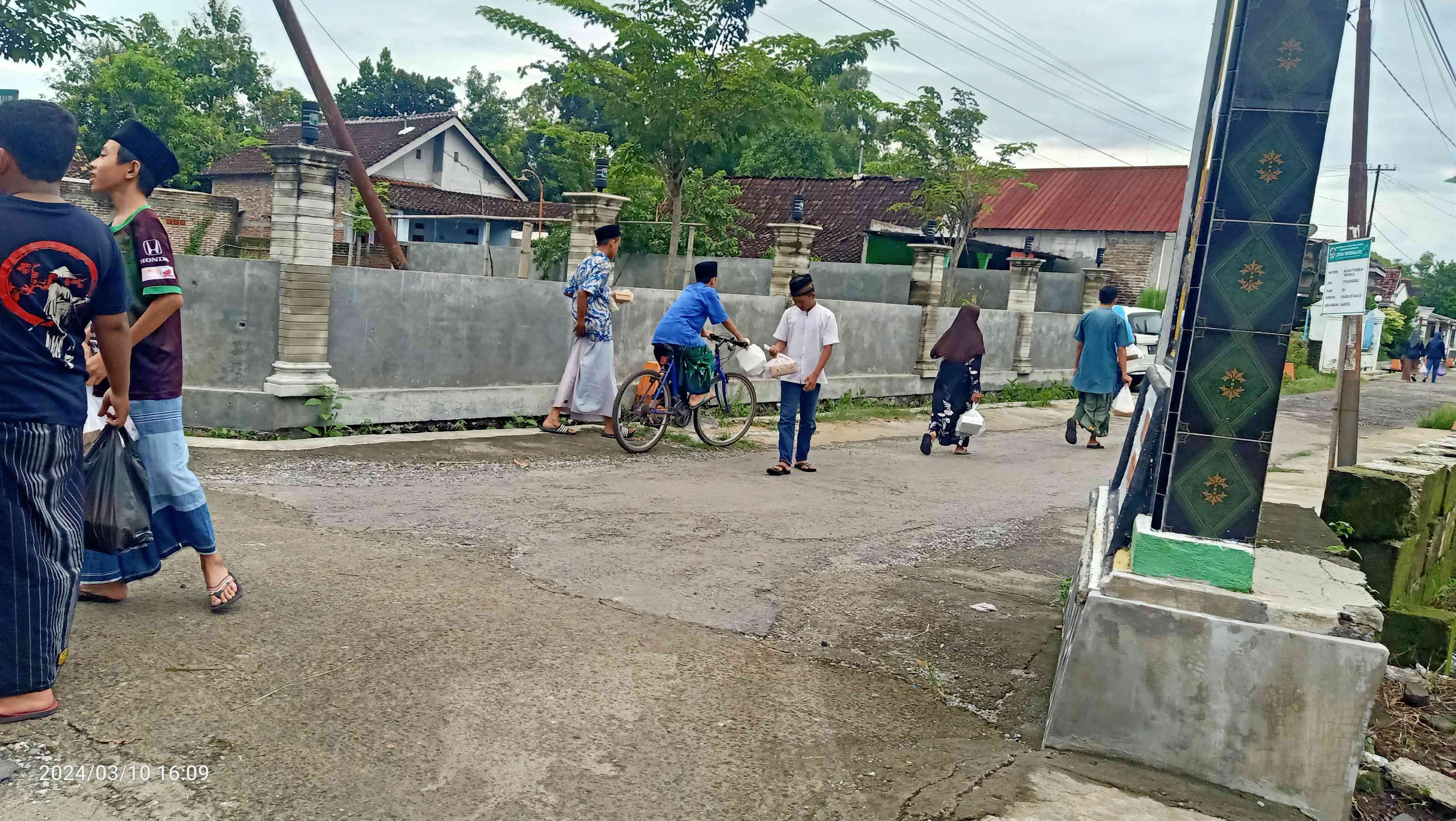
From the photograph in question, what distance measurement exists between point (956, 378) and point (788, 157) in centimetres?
3635

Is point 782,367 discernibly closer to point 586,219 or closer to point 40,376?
point 586,219

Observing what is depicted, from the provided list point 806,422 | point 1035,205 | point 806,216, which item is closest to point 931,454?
point 806,422

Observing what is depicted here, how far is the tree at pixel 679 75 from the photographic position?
17156 millimetres

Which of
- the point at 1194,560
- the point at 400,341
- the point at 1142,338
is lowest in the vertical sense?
the point at 1194,560

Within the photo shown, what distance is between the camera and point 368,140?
38.7m

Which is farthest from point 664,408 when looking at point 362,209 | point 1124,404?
point 362,209

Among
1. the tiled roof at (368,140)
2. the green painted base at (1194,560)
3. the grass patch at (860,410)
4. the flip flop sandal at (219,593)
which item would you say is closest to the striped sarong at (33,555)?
the flip flop sandal at (219,593)

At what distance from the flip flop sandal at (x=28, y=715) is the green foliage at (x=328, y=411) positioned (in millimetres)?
5649

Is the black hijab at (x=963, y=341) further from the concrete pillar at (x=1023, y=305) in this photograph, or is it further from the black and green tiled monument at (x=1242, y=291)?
the concrete pillar at (x=1023, y=305)

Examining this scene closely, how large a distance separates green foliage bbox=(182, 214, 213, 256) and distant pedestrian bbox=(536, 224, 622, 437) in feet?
78.6

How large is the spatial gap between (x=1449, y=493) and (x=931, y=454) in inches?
198

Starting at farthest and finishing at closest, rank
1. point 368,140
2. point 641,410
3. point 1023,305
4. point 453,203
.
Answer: point 368,140 < point 453,203 < point 1023,305 < point 641,410

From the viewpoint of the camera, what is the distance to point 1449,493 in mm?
6875

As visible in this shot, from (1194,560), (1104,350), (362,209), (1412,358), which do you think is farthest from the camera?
(1412,358)
